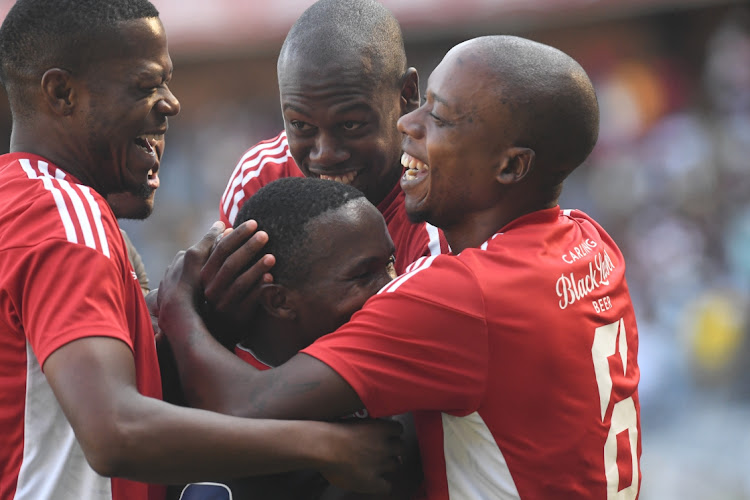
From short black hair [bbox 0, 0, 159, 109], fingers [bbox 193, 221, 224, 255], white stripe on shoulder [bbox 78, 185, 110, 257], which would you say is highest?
short black hair [bbox 0, 0, 159, 109]

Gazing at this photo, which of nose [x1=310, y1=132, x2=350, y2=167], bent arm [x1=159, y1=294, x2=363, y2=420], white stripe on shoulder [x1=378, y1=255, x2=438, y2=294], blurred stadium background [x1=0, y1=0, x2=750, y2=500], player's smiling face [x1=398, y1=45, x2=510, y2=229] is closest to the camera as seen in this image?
bent arm [x1=159, y1=294, x2=363, y2=420]

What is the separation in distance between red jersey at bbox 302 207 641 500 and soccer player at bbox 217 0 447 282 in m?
0.89

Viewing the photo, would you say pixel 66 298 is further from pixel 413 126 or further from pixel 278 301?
pixel 413 126

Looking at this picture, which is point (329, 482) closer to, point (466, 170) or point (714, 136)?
point (466, 170)

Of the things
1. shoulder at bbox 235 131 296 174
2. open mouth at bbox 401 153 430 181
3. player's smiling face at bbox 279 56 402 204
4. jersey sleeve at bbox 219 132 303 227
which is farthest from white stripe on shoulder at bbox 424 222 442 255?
shoulder at bbox 235 131 296 174

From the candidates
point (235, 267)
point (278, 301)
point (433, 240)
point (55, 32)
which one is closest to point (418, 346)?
point (278, 301)

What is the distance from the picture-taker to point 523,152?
2.94m

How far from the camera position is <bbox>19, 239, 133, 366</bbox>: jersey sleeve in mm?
2334

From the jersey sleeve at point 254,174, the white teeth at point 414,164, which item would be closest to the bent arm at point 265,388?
the white teeth at point 414,164

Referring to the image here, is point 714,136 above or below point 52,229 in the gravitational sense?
below

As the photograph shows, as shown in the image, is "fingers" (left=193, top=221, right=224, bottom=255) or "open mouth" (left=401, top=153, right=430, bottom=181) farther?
"open mouth" (left=401, top=153, right=430, bottom=181)

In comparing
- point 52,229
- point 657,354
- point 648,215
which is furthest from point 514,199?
point 648,215

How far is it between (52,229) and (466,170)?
50.2 inches

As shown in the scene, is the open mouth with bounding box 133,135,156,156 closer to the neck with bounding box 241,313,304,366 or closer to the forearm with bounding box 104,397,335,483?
the neck with bounding box 241,313,304,366
